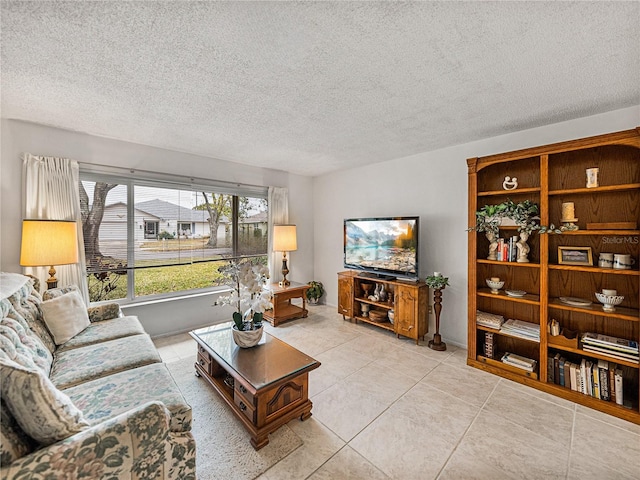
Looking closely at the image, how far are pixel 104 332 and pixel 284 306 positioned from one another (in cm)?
225

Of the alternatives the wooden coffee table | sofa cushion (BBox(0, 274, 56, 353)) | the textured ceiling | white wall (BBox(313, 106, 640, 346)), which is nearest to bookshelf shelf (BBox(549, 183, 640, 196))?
white wall (BBox(313, 106, 640, 346))

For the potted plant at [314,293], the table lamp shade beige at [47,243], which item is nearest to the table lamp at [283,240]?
the potted plant at [314,293]

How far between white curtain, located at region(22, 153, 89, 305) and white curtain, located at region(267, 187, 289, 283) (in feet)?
7.66

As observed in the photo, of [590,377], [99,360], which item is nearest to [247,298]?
[99,360]

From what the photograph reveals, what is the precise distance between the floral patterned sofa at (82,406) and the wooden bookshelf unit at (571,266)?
107 inches

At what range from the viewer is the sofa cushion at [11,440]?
88 cm

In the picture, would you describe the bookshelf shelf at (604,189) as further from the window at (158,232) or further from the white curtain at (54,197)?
the white curtain at (54,197)

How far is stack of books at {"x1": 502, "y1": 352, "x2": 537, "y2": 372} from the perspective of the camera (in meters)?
2.41

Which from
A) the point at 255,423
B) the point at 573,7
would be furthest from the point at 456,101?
the point at 255,423

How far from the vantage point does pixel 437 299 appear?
121 inches

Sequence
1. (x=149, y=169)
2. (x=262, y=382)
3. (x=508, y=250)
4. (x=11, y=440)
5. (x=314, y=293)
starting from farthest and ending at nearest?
1. (x=314, y=293)
2. (x=149, y=169)
3. (x=508, y=250)
4. (x=262, y=382)
5. (x=11, y=440)

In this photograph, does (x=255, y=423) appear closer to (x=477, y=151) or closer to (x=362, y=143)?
(x=362, y=143)

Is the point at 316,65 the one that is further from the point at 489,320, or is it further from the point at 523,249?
the point at 489,320

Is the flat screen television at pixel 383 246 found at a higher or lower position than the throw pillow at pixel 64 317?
higher
